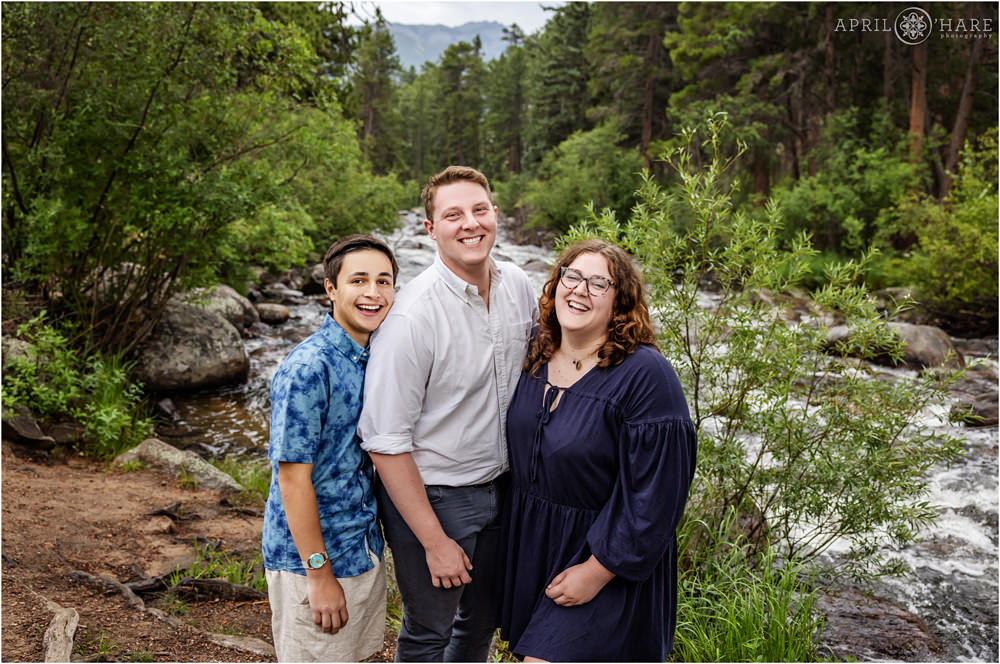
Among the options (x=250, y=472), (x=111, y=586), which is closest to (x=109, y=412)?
(x=250, y=472)

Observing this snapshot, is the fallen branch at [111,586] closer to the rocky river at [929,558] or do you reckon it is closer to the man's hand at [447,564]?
the man's hand at [447,564]

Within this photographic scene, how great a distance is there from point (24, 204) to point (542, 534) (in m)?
7.84

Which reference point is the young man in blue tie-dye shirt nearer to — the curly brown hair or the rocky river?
the curly brown hair

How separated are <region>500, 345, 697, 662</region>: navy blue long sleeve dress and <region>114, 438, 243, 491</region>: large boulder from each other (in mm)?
4974

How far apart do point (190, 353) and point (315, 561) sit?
339 inches

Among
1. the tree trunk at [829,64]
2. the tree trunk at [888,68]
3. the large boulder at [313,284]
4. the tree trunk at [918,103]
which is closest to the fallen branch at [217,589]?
the large boulder at [313,284]

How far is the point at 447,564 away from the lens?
8.57 ft

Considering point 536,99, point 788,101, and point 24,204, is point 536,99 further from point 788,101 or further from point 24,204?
point 24,204

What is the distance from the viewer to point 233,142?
28.9 feet

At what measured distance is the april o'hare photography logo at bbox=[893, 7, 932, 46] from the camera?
17188mm

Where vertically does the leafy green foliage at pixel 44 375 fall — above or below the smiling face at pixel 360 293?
below

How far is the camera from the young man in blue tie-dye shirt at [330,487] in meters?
2.38

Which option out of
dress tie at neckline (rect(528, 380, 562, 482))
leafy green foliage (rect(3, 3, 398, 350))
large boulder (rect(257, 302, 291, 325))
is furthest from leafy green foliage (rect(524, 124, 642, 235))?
dress tie at neckline (rect(528, 380, 562, 482))

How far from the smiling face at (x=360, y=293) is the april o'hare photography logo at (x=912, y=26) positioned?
60.8 feet
